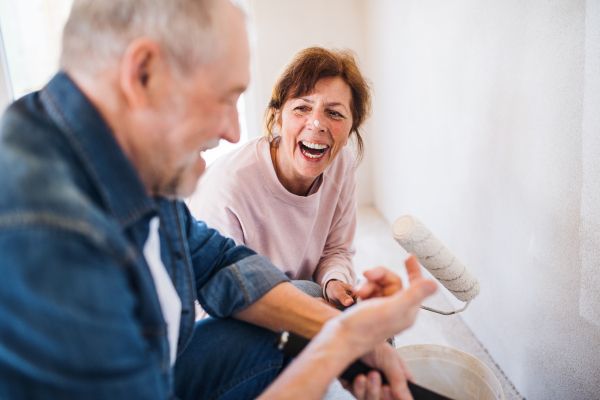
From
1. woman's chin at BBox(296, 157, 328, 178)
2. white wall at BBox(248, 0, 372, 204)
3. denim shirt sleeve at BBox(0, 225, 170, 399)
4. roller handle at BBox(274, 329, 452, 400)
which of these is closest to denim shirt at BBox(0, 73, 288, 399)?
denim shirt sleeve at BBox(0, 225, 170, 399)

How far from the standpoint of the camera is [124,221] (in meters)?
0.54

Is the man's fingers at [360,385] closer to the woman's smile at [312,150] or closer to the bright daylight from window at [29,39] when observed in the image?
the woman's smile at [312,150]

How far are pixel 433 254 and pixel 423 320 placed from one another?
89 centimetres

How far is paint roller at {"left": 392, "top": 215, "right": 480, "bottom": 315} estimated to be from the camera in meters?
0.91

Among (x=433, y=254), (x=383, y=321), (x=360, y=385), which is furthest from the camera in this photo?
(x=433, y=254)

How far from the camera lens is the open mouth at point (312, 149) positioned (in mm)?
1380

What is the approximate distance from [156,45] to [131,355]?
0.38 meters

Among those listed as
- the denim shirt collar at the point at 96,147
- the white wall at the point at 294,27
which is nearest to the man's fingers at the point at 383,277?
the denim shirt collar at the point at 96,147

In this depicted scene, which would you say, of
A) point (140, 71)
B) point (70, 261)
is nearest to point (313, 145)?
point (140, 71)

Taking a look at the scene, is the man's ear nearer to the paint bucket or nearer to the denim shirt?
the denim shirt

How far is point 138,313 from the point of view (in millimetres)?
536

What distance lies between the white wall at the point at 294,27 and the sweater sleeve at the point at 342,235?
191 centimetres

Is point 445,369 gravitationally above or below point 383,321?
below

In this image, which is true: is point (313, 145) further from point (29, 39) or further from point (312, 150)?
point (29, 39)
